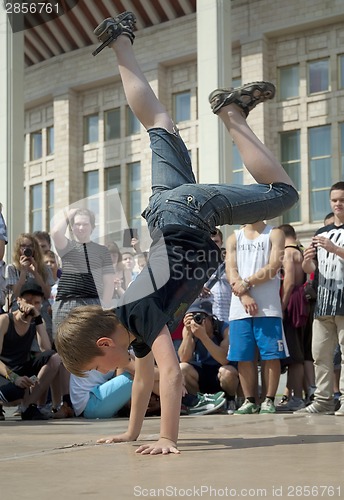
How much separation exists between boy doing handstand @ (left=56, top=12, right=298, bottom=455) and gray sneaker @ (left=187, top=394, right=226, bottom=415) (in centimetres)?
271

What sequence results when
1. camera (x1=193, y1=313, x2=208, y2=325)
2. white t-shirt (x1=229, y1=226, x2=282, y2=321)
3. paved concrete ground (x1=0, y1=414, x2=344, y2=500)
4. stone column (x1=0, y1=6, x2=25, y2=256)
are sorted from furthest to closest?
stone column (x1=0, y1=6, x2=25, y2=256), camera (x1=193, y1=313, x2=208, y2=325), white t-shirt (x1=229, y1=226, x2=282, y2=321), paved concrete ground (x1=0, y1=414, x2=344, y2=500)

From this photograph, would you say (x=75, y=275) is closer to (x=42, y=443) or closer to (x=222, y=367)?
(x=222, y=367)

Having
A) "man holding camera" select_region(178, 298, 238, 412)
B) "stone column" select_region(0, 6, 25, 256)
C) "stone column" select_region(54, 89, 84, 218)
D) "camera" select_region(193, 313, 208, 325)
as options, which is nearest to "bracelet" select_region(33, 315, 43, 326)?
"man holding camera" select_region(178, 298, 238, 412)

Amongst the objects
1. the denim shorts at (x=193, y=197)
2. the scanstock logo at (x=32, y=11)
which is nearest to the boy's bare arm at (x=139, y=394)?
the denim shorts at (x=193, y=197)

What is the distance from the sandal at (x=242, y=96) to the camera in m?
3.59

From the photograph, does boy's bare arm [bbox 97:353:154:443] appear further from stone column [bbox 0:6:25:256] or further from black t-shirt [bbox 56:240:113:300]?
stone column [bbox 0:6:25:256]

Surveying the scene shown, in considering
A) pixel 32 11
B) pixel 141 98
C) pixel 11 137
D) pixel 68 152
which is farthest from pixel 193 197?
pixel 68 152

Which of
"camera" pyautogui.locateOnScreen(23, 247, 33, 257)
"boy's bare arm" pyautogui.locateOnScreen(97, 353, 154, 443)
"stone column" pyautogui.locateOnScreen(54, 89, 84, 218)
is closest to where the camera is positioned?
"boy's bare arm" pyautogui.locateOnScreen(97, 353, 154, 443)

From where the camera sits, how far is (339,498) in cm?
181

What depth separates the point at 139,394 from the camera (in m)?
3.29

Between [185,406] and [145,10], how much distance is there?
21.6 metres

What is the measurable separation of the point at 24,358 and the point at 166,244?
3.68 metres

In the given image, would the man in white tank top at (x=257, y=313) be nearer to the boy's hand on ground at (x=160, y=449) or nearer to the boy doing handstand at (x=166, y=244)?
the boy doing handstand at (x=166, y=244)

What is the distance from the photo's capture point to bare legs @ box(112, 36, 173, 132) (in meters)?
3.34
